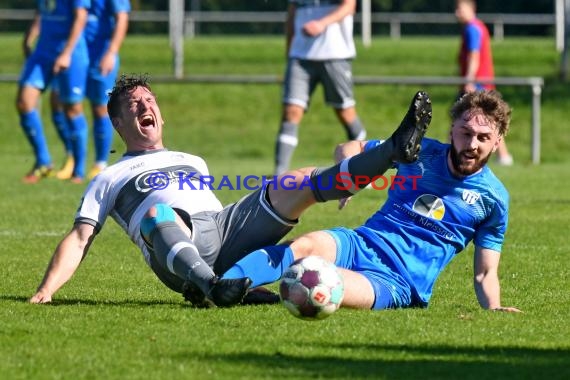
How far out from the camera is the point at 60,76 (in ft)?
44.5

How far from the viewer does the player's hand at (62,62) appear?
43.2 feet

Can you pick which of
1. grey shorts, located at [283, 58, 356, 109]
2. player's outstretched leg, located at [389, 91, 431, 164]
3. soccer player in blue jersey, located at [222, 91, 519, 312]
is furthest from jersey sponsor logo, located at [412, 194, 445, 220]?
grey shorts, located at [283, 58, 356, 109]

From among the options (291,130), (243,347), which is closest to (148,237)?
(243,347)

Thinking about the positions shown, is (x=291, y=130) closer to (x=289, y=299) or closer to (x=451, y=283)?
(x=451, y=283)

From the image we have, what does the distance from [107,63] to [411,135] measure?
8.41 meters

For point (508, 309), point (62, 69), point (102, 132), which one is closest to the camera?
point (508, 309)

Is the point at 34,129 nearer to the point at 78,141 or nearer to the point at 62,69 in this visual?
the point at 78,141

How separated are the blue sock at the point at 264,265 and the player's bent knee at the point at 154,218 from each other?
15.0 inches

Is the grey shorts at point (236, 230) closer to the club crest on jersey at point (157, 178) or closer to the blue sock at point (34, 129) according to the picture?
the club crest on jersey at point (157, 178)

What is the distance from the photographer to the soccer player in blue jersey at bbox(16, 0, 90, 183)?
1352 cm

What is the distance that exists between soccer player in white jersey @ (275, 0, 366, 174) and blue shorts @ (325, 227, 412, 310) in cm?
663

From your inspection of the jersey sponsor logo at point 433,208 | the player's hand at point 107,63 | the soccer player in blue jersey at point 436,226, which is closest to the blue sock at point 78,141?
the player's hand at point 107,63

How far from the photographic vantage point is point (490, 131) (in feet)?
20.2

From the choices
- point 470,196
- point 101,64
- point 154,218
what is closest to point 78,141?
point 101,64
